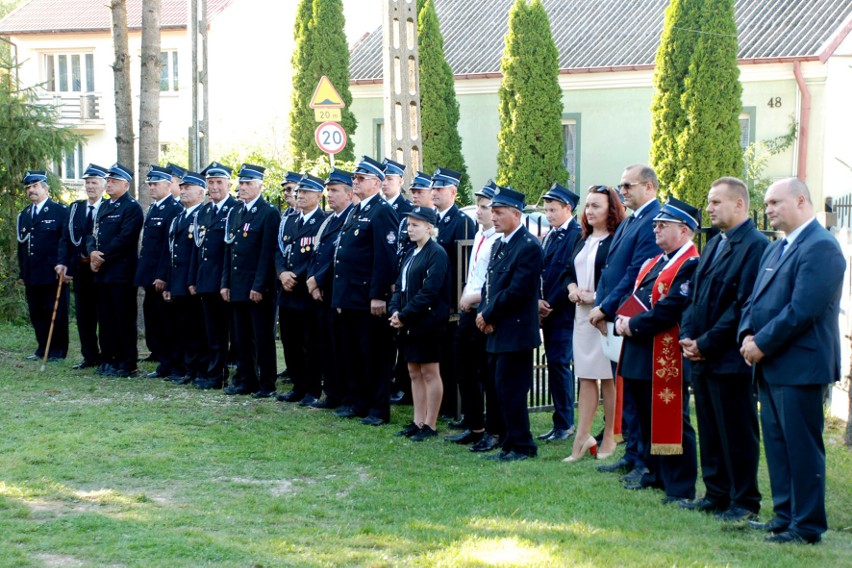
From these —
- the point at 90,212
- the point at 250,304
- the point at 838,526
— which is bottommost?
the point at 838,526

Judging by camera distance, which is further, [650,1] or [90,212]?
[650,1]

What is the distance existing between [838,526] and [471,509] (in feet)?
6.92

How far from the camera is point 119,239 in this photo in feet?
40.5

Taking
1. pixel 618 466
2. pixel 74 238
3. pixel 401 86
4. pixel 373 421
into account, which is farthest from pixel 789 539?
pixel 74 238

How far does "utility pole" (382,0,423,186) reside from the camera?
13695 mm

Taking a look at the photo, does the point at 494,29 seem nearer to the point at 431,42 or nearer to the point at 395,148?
the point at 431,42

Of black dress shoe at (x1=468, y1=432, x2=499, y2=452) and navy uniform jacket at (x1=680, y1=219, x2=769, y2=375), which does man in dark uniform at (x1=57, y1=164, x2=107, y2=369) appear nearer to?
black dress shoe at (x1=468, y1=432, x2=499, y2=452)

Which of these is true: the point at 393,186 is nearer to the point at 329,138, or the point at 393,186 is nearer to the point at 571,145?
the point at 329,138

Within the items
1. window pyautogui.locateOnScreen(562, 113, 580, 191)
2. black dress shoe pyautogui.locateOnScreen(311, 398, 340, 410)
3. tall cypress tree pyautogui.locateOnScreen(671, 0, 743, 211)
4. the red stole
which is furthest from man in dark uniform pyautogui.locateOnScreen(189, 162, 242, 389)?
window pyautogui.locateOnScreen(562, 113, 580, 191)

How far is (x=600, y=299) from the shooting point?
770 cm

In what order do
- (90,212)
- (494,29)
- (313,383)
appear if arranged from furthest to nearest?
1. (494,29)
2. (90,212)
3. (313,383)

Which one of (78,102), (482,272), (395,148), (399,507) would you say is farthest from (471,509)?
(78,102)

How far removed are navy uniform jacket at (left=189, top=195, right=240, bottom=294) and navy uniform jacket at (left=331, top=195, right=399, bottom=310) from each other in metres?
1.88

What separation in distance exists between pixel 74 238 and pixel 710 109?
14958 millimetres
